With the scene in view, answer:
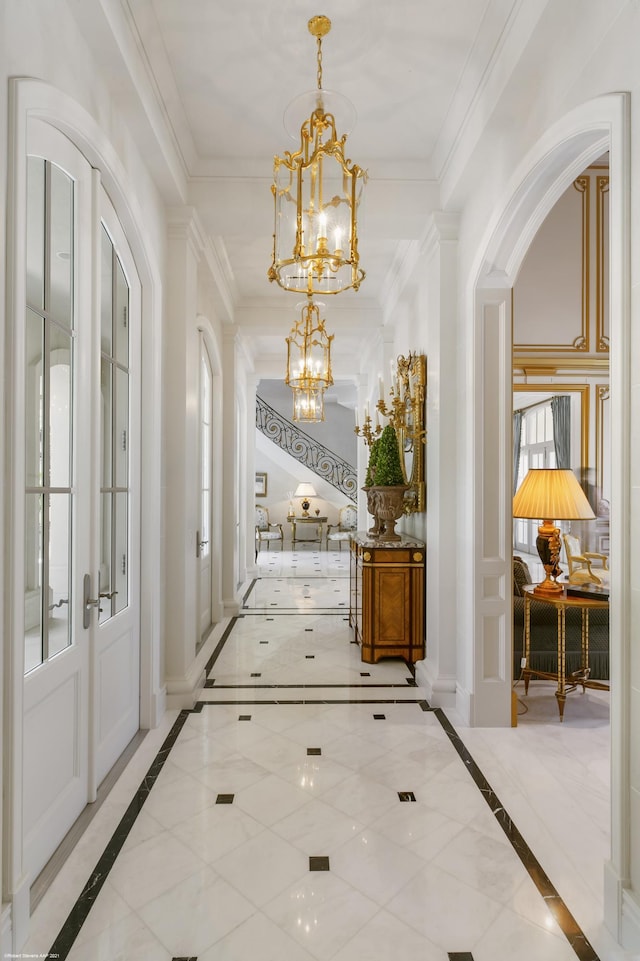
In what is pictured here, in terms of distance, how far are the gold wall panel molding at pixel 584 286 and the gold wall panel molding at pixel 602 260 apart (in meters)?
0.10

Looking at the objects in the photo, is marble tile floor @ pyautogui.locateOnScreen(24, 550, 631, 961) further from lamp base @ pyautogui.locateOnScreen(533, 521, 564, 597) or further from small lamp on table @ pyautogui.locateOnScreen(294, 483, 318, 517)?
small lamp on table @ pyautogui.locateOnScreen(294, 483, 318, 517)

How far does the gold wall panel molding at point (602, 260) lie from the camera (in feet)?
20.3

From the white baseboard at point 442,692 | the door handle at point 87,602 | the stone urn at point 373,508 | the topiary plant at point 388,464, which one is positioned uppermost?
the topiary plant at point 388,464

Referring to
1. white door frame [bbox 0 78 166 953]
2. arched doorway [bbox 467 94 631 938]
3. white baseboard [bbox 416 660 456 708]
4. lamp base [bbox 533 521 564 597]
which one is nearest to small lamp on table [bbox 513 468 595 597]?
lamp base [bbox 533 521 564 597]

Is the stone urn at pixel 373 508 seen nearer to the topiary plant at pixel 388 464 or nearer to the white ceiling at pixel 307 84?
the topiary plant at pixel 388 464

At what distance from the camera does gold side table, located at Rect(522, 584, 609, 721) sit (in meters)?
3.80

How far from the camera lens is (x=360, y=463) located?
1027cm

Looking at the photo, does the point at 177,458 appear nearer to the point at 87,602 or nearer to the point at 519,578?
the point at 87,602

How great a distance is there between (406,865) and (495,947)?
0.48 meters

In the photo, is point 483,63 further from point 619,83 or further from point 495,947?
point 495,947

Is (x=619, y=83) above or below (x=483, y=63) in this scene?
below
